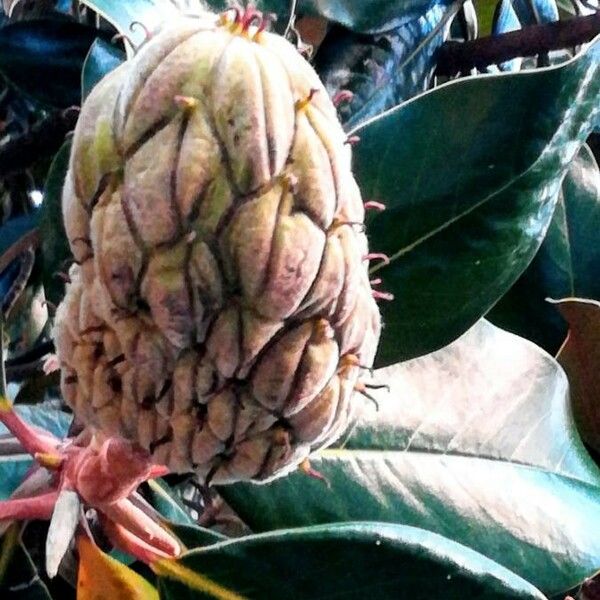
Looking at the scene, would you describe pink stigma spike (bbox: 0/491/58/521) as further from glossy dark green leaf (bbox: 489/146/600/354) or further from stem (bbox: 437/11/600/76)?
stem (bbox: 437/11/600/76)

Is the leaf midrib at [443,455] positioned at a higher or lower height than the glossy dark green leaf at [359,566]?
lower

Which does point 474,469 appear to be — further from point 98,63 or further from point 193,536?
point 98,63

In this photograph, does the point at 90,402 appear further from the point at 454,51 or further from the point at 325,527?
the point at 454,51

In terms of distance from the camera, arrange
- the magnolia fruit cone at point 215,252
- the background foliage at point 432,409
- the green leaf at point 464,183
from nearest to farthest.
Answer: the magnolia fruit cone at point 215,252
the background foliage at point 432,409
the green leaf at point 464,183

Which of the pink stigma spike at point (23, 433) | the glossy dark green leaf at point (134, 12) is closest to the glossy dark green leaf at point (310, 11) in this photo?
the glossy dark green leaf at point (134, 12)

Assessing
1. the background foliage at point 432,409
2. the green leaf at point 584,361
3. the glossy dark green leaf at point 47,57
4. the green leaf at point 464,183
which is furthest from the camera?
the glossy dark green leaf at point 47,57

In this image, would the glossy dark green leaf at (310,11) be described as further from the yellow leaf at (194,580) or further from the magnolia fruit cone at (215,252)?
the yellow leaf at (194,580)

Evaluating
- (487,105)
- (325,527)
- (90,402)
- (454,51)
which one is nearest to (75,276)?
(90,402)
